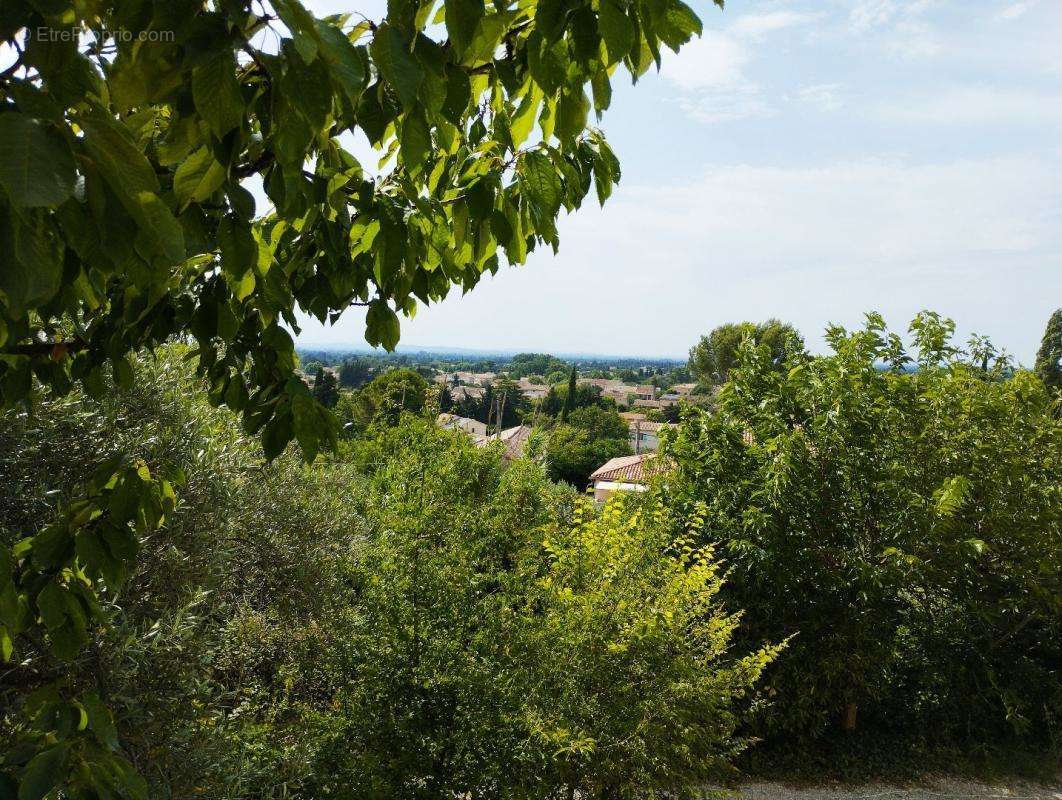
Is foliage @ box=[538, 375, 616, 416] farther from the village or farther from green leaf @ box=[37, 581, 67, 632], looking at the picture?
green leaf @ box=[37, 581, 67, 632]

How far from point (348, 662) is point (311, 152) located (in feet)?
15.3

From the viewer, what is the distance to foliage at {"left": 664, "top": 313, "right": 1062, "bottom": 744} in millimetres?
8891

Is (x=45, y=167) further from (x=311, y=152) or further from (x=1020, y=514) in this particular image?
(x=1020, y=514)

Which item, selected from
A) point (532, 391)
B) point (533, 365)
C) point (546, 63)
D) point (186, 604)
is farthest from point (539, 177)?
point (533, 365)

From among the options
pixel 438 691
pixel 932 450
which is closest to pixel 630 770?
pixel 438 691

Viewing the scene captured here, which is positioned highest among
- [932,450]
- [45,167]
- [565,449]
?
[45,167]

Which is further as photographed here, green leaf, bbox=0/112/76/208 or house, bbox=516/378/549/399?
house, bbox=516/378/549/399

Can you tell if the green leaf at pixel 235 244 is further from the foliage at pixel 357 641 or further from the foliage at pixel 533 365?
the foliage at pixel 533 365

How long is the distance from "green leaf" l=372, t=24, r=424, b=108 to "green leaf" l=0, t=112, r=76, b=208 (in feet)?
1.25

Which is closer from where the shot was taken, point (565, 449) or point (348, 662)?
point (348, 662)

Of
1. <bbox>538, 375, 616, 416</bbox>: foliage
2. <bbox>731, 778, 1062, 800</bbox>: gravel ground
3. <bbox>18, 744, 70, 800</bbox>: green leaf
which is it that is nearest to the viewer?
<bbox>18, 744, 70, 800</bbox>: green leaf

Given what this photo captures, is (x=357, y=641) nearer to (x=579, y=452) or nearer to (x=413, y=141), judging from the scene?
(x=413, y=141)

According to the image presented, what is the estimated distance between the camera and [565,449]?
1513 inches

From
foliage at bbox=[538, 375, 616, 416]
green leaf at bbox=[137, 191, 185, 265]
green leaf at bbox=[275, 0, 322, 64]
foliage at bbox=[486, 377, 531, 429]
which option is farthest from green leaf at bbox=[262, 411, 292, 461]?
foliage at bbox=[486, 377, 531, 429]
